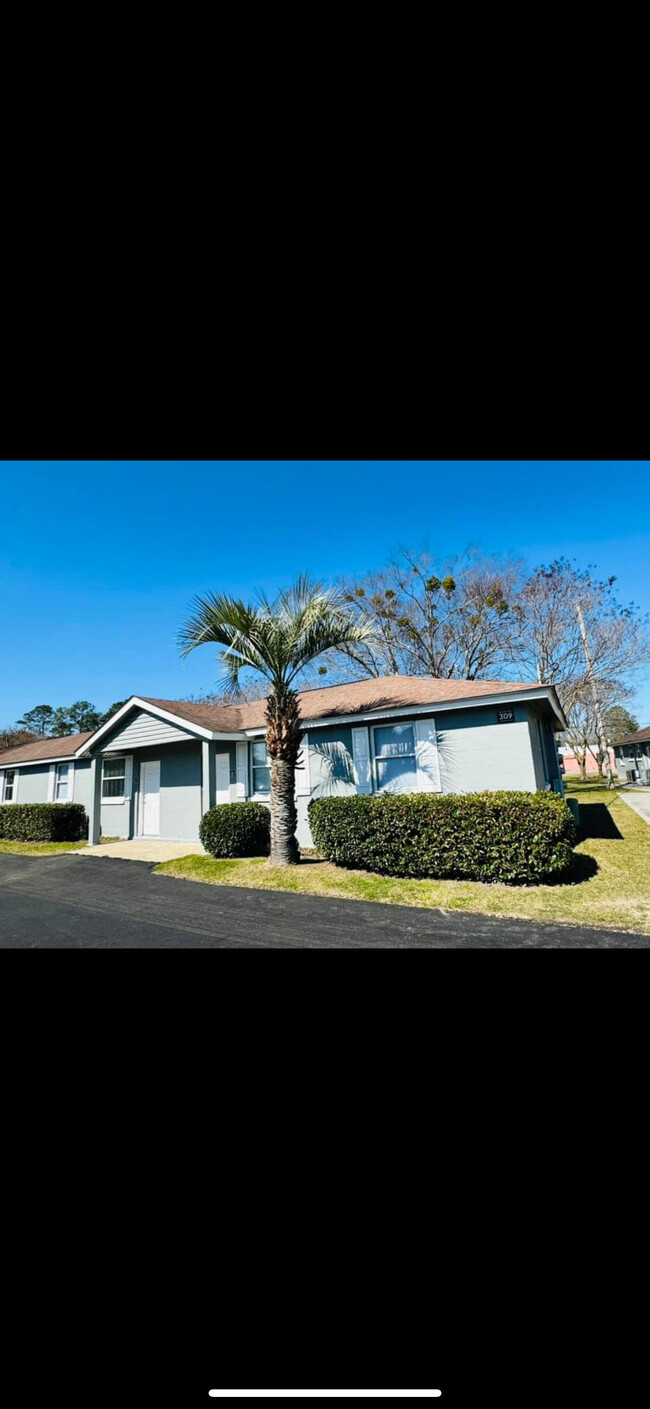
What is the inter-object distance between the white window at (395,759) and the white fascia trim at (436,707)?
1.13 feet

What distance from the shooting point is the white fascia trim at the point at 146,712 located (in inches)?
471

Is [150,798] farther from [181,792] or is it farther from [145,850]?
[145,850]

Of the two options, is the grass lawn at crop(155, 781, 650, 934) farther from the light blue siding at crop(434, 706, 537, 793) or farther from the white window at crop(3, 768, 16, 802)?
the white window at crop(3, 768, 16, 802)

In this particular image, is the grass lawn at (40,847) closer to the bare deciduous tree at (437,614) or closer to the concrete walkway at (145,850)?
the concrete walkway at (145,850)

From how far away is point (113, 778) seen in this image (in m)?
15.3

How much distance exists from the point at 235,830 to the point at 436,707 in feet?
15.0

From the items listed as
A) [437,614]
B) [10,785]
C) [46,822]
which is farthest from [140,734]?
[437,614]

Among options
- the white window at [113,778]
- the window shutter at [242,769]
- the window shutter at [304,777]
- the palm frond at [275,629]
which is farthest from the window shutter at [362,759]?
the white window at [113,778]

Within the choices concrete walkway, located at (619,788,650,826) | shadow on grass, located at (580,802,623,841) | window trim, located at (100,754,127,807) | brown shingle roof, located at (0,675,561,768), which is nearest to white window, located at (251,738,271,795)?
brown shingle roof, located at (0,675,561,768)

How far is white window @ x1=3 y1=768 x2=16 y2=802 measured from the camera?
19.8 metres

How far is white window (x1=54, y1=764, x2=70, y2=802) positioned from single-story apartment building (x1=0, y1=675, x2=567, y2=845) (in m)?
0.56
